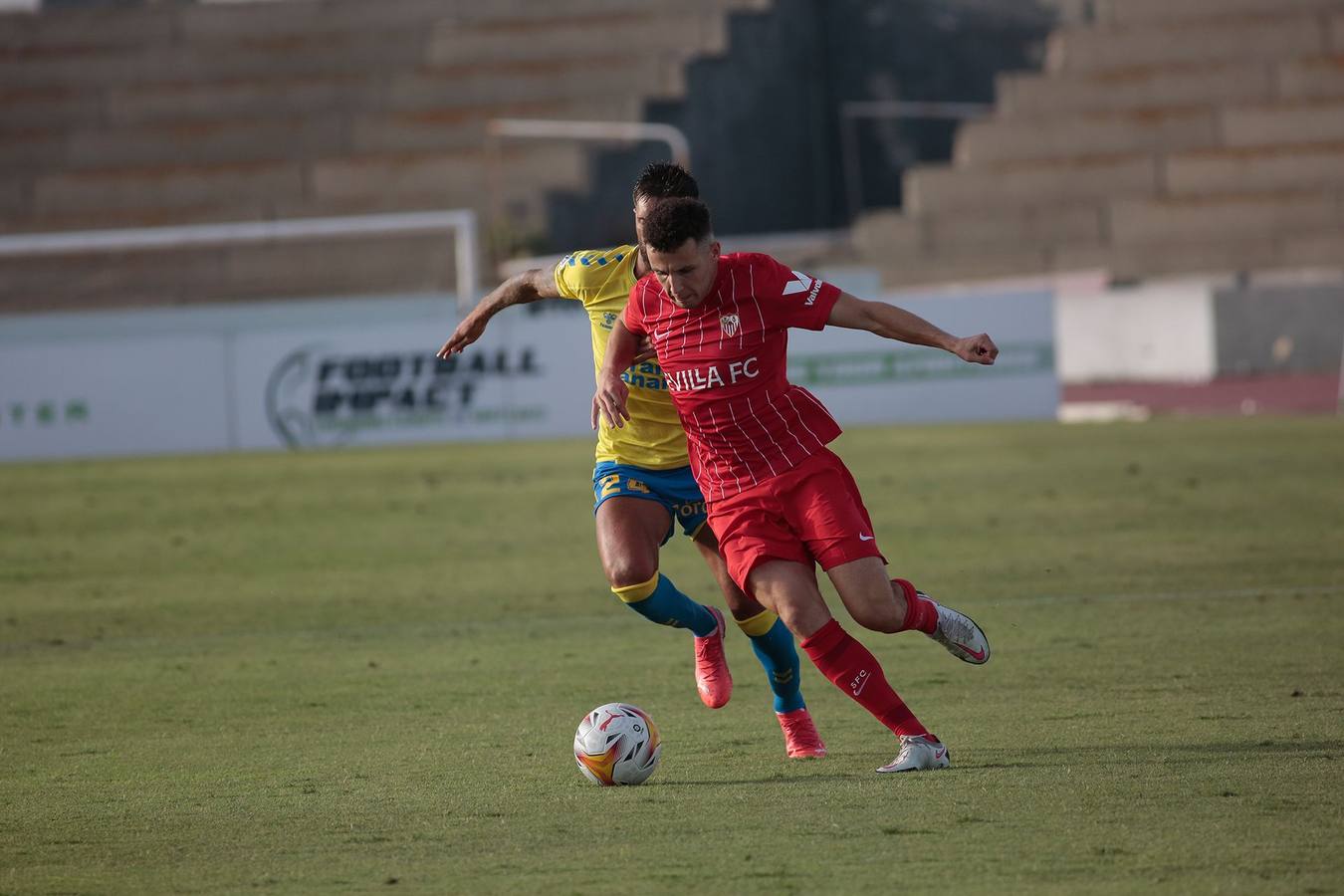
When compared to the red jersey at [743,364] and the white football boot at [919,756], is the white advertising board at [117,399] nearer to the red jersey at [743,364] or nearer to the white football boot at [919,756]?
the red jersey at [743,364]

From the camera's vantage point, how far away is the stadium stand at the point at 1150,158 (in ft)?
88.2

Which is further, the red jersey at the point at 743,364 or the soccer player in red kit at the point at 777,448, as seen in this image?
the red jersey at the point at 743,364

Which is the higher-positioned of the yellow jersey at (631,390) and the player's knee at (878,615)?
the yellow jersey at (631,390)

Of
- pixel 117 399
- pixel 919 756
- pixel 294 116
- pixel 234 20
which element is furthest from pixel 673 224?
pixel 234 20

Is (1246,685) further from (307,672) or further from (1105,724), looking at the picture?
(307,672)

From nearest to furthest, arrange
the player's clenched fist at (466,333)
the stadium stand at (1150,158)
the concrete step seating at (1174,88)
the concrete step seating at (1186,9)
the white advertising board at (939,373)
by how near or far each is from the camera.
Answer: the player's clenched fist at (466,333), the white advertising board at (939,373), the stadium stand at (1150,158), the concrete step seating at (1174,88), the concrete step seating at (1186,9)

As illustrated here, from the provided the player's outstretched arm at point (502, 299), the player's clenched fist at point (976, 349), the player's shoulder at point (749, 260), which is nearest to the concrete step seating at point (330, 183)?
the player's outstretched arm at point (502, 299)

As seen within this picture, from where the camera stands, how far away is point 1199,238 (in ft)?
88.3

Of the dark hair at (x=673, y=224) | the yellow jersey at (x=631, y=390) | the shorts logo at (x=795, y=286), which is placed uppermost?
the dark hair at (x=673, y=224)

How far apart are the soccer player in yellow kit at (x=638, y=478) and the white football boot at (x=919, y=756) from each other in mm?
1063

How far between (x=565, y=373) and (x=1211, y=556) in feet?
32.1

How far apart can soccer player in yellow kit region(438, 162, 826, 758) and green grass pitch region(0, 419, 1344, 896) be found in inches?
15.2

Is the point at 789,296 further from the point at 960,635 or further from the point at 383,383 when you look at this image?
the point at 383,383

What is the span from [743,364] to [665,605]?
120 cm
